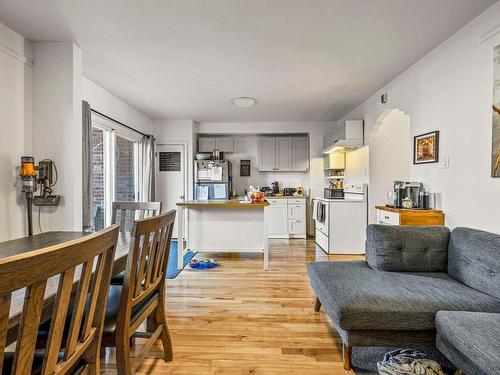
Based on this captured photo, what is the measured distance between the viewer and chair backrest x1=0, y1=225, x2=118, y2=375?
590 millimetres

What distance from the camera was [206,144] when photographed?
632 cm

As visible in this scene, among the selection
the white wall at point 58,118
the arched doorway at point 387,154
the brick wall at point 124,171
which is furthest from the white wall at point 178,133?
the arched doorway at point 387,154

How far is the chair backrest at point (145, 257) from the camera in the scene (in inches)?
48.9

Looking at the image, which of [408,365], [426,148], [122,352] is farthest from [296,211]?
[122,352]

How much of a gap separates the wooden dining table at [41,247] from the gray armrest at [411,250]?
76.1 inches

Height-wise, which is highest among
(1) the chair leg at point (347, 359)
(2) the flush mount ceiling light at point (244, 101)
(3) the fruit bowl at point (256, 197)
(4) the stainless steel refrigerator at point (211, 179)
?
(2) the flush mount ceiling light at point (244, 101)

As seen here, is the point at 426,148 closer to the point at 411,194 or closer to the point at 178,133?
the point at 411,194

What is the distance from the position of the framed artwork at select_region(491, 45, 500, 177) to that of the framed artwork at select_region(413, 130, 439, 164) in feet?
2.09

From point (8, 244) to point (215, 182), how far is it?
4.29 meters

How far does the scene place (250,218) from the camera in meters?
4.09

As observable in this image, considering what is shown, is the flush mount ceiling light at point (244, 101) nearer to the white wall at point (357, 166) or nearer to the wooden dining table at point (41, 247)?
the white wall at point (357, 166)

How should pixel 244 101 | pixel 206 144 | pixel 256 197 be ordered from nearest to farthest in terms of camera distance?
1. pixel 256 197
2. pixel 244 101
3. pixel 206 144

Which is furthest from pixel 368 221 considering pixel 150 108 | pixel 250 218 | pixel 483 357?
pixel 150 108

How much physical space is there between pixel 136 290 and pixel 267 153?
16.7 feet
